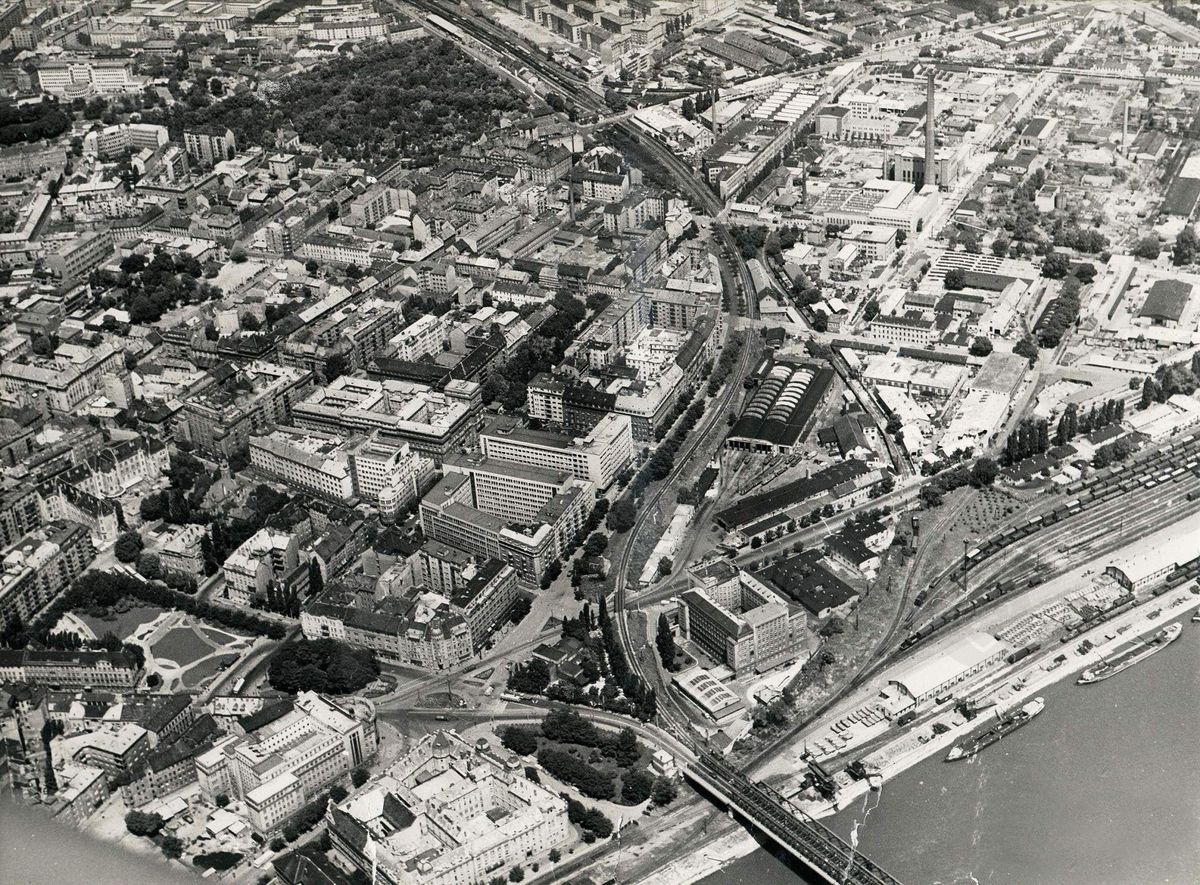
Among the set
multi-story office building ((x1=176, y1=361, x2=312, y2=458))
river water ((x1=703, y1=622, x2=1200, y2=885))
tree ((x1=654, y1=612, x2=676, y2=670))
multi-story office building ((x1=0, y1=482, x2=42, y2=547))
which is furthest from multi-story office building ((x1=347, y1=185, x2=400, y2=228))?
river water ((x1=703, y1=622, x2=1200, y2=885))

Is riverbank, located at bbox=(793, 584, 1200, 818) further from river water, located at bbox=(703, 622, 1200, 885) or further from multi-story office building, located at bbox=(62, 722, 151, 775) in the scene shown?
multi-story office building, located at bbox=(62, 722, 151, 775)

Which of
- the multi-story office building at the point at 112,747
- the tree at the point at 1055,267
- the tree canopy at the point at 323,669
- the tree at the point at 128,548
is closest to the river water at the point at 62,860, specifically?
the multi-story office building at the point at 112,747

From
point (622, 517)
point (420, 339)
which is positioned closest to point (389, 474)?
point (622, 517)

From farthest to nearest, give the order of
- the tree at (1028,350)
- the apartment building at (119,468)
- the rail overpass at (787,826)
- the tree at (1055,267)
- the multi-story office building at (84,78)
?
1. the multi-story office building at (84,78)
2. the tree at (1055,267)
3. the tree at (1028,350)
4. the apartment building at (119,468)
5. the rail overpass at (787,826)

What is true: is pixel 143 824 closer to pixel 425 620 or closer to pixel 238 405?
pixel 425 620

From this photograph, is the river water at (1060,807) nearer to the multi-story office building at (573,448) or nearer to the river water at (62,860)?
the river water at (62,860)

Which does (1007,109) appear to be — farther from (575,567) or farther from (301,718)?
(301,718)
